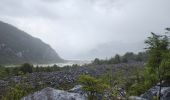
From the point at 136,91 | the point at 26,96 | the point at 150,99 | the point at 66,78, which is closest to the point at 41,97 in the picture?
the point at 26,96

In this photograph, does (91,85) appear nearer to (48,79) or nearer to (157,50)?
(157,50)

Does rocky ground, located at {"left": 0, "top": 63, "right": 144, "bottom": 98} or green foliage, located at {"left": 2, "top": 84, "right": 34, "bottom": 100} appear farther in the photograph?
rocky ground, located at {"left": 0, "top": 63, "right": 144, "bottom": 98}

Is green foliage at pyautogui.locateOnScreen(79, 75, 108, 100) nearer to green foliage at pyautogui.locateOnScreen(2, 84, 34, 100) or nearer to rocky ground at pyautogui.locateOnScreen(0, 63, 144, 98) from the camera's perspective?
rocky ground at pyautogui.locateOnScreen(0, 63, 144, 98)

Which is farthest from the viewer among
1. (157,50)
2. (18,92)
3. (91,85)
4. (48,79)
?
(48,79)

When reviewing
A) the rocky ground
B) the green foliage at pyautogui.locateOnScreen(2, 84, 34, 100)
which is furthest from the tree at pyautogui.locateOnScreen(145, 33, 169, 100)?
the green foliage at pyautogui.locateOnScreen(2, 84, 34, 100)

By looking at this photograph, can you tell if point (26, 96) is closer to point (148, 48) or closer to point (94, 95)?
point (94, 95)

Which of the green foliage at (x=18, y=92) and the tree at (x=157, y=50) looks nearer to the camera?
the green foliage at (x=18, y=92)

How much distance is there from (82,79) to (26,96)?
344 cm

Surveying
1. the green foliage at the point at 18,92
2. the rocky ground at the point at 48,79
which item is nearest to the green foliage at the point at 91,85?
the rocky ground at the point at 48,79

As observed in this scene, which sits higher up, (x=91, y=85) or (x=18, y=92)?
(x=91, y=85)

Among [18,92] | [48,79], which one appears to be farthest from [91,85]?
[48,79]

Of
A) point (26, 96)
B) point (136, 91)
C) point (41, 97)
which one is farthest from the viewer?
point (136, 91)

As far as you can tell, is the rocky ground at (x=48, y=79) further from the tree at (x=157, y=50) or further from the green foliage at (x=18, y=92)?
the tree at (x=157, y=50)

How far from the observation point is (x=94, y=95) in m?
21.6
